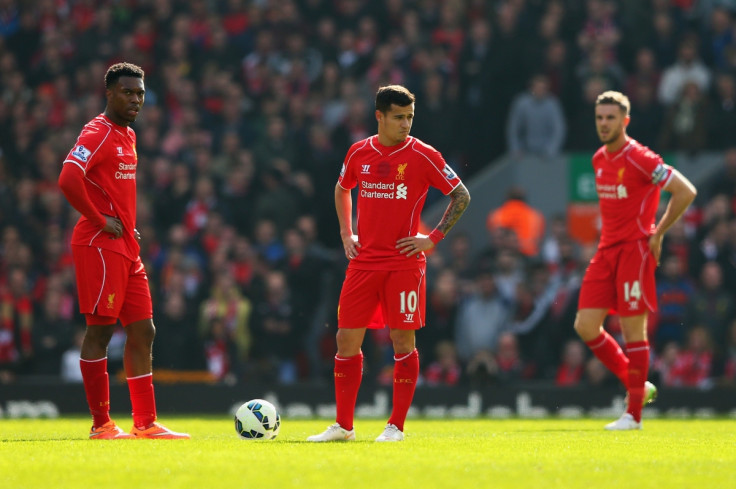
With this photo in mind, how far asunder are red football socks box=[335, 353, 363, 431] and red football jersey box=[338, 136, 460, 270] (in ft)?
2.30

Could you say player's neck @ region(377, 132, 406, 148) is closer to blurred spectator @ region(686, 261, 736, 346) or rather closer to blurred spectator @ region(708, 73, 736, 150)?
blurred spectator @ region(686, 261, 736, 346)

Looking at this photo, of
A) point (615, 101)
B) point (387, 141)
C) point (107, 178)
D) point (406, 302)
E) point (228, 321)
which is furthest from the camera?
point (228, 321)

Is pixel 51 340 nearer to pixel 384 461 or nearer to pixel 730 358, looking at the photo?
pixel 730 358

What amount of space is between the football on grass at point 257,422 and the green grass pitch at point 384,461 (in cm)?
15

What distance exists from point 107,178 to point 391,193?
2127mm

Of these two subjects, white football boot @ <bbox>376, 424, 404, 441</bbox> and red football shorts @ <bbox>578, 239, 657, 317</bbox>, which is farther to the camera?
red football shorts @ <bbox>578, 239, 657, 317</bbox>

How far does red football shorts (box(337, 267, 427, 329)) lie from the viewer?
9.01 m

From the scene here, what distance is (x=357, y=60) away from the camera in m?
19.7

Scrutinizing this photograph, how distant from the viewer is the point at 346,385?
9.05 m

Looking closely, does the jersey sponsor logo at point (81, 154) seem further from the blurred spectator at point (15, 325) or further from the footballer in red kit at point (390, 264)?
the blurred spectator at point (15, 325)

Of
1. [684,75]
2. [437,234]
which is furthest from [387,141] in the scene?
[684,75]

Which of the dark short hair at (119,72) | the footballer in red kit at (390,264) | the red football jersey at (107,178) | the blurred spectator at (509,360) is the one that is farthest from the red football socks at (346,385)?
the blurred spectator at (509,360)

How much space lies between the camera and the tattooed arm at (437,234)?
9023 millimetres

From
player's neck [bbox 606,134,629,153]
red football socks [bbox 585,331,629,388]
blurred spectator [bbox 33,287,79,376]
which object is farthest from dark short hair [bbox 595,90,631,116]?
blurred spectator [bbox 33,287,79,376]
